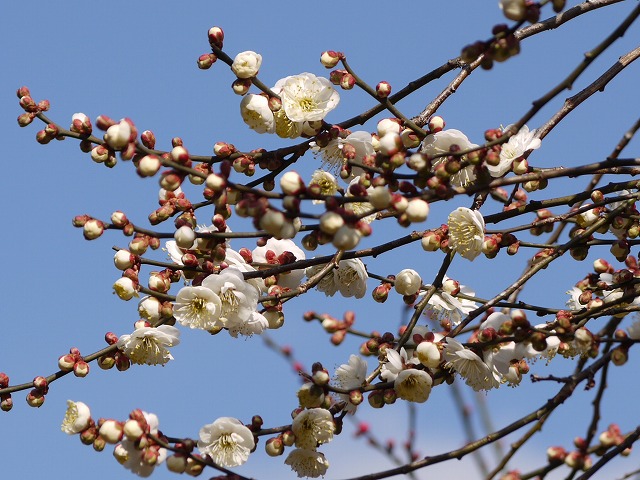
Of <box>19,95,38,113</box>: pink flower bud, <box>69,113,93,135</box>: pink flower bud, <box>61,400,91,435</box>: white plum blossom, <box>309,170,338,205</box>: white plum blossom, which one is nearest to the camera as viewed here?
<box>61,400,91,435</box>: white plum blossom

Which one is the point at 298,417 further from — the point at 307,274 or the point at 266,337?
the point at 266,337

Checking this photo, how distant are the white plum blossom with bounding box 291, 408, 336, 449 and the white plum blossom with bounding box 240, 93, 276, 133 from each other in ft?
2.79

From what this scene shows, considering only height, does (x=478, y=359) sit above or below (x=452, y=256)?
below

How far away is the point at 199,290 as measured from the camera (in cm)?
280

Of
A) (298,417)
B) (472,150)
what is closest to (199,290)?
(298,417)

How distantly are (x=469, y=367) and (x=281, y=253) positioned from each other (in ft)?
2.45

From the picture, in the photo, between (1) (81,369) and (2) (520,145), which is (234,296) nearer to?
(1) (81,369)

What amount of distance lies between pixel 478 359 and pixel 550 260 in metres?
→ 0.35

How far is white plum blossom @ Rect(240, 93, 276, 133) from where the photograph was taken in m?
2.97

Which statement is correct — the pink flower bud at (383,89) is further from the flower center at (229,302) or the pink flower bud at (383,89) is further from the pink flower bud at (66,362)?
the pink flower bud at (66,362)

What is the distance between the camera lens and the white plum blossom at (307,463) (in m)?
2.89

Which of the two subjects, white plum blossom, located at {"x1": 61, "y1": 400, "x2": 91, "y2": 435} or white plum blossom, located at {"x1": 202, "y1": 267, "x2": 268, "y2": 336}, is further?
white plum blossom, located at {"x1": 202, "y1": 267, "x2": 268, "y2": 336}

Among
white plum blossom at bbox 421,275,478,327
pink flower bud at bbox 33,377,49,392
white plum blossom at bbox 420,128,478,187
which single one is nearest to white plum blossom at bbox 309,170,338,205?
white plum blossom at bbox 420,128,478,187

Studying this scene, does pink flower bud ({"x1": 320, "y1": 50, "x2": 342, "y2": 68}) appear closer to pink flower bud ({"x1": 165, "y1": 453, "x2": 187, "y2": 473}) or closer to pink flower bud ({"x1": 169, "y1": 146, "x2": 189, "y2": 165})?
pink flower bud ({"x1": 169, "y1": 146, "x2": 189, "y2": 165})
